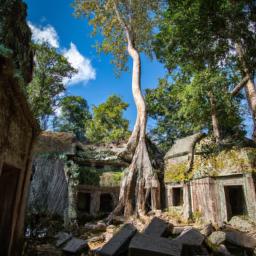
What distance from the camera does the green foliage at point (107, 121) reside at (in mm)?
23391

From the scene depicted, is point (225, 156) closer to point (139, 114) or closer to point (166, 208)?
point (166, 208)

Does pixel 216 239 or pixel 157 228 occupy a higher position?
pixel 157 228

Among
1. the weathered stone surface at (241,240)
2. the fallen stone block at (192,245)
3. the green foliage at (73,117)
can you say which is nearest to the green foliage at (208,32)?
the weathered stone surface at (241,240)

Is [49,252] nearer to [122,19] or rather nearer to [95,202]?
[95,202]

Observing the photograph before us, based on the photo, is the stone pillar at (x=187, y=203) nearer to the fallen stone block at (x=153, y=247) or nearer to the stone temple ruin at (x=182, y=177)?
the stone temple ruin at (x=182, y=177)

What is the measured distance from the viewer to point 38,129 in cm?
574

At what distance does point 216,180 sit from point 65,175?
780cm

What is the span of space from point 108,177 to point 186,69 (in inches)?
340

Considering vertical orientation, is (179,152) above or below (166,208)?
above

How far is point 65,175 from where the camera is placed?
12125 millimetres

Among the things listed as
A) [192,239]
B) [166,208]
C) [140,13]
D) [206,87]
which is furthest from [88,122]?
[192,239]

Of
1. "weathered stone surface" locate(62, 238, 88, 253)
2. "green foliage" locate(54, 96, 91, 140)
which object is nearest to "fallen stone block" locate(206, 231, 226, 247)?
"weathered stone surface" locate(62, 238, 88, 253)

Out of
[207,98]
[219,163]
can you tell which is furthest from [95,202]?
[207,98]

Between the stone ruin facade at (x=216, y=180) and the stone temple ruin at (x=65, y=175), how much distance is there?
497 cm
